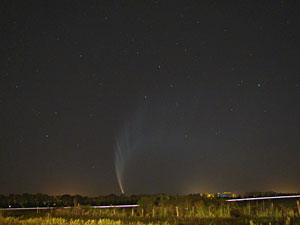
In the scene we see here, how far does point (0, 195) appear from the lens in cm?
7338

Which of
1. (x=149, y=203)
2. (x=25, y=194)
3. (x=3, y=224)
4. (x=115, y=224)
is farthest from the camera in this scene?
(x=25, y=194)

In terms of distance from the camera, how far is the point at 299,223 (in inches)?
642

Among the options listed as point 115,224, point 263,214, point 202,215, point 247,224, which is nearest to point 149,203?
point 202,215

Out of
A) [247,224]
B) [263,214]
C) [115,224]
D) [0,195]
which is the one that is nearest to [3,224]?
[115,224]

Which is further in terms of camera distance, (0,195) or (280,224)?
(0,195)

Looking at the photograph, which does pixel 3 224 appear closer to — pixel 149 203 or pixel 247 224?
pixel 247 224

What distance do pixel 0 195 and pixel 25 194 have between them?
7.00 m

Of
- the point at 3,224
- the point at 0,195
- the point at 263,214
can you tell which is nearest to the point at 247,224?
the point at 263,214

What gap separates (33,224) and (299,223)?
12.1 meters

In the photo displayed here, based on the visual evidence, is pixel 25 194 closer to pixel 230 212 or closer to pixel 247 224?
pixel 230 212

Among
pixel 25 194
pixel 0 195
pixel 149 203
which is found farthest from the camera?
pixel 25 194

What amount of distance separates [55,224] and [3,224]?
1901mm

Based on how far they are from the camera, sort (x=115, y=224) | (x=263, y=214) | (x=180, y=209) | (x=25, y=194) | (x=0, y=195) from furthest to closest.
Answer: (x=25, y=194), (x=0, y=195), (x=180, y=209), (x=263, y=214), (x=115, y=224)

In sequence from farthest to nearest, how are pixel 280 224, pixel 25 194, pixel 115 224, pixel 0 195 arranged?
pixel 25 194 < pixel 0 195 < pixel 280 224 < pixel 115 224
